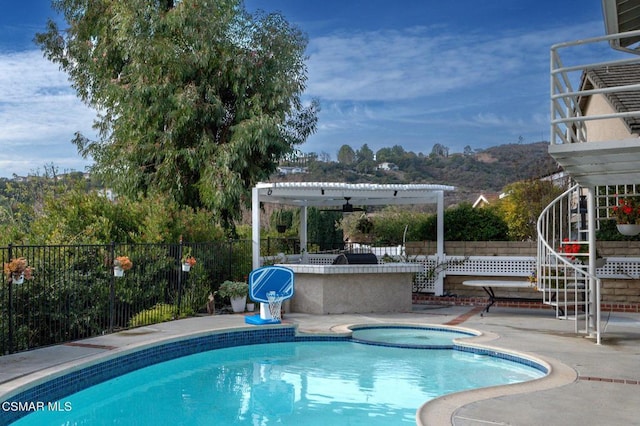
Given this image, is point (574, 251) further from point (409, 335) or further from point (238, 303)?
point (238, 303)

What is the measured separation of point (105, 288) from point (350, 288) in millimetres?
4698

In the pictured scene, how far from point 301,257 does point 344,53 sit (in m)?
25.7

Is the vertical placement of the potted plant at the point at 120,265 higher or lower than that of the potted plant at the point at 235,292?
higher

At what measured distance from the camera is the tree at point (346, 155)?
50.2 m

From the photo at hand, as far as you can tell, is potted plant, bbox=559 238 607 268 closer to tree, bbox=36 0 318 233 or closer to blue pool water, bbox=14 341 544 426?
blue pool water, bbox=14 341 544 426

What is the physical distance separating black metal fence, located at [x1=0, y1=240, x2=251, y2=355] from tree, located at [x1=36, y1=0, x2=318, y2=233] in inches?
116

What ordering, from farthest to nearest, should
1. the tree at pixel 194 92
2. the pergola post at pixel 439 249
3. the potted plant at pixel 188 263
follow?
1. the tree at pixel 194 92
2. the pergola post at pixel 439 249
3. the potted plant at pixel 188 263

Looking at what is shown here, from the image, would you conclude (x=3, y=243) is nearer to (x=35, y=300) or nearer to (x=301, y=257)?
(x=35, y=300)

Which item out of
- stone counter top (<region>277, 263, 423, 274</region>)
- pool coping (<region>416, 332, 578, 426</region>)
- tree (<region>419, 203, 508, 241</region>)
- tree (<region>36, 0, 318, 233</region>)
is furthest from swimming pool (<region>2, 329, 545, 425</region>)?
tree (<region>36, 0, 318, 233</region>)

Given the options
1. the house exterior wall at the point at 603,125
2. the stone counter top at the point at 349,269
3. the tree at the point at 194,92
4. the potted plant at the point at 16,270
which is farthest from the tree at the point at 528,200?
the potted plant at the point at 16,270

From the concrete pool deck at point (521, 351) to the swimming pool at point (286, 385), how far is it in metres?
0.42

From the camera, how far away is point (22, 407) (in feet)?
18.7

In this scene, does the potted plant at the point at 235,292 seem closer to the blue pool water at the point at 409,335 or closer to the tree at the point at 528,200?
the blue pool water at the point at 409,335

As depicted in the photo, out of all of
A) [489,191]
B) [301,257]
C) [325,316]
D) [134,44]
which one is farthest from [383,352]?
[489,191]
